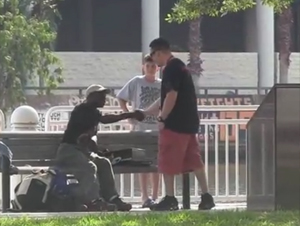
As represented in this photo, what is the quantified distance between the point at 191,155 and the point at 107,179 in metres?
0.93

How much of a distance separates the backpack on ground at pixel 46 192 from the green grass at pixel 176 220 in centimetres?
86

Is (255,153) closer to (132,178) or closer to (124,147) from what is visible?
(124,147)

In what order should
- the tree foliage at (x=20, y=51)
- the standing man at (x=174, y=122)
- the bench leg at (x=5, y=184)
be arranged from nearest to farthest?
1. the standing man at (x=174, y=122)
2. the bench leg at (x=5, y=184)
3. the tree foliage at (x=20, y=51)

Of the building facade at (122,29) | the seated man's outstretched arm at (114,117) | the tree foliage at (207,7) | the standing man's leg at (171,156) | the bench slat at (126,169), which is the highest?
the building facade at (122,29)

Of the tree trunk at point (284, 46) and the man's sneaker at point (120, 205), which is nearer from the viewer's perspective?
the man's sneaker at point (120, 205)

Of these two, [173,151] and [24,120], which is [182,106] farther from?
[24,120]

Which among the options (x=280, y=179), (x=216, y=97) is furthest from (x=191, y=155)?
(x=216, y=97)

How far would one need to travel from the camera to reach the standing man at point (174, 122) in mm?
8055

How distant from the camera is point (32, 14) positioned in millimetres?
19719

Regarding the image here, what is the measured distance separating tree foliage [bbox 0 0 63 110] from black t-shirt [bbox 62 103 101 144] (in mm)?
9123

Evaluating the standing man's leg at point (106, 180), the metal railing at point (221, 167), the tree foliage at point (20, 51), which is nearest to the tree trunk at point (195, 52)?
the tree foliage at point (20, 51)

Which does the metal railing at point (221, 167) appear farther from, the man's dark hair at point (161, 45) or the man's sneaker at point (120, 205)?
the man's dark hair at point (161, 45)

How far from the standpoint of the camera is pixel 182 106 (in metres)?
8.17

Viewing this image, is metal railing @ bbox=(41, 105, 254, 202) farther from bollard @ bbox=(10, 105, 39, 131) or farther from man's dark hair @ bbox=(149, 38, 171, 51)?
man's dark hair @ bbox=(149, 38, 171, 51)
